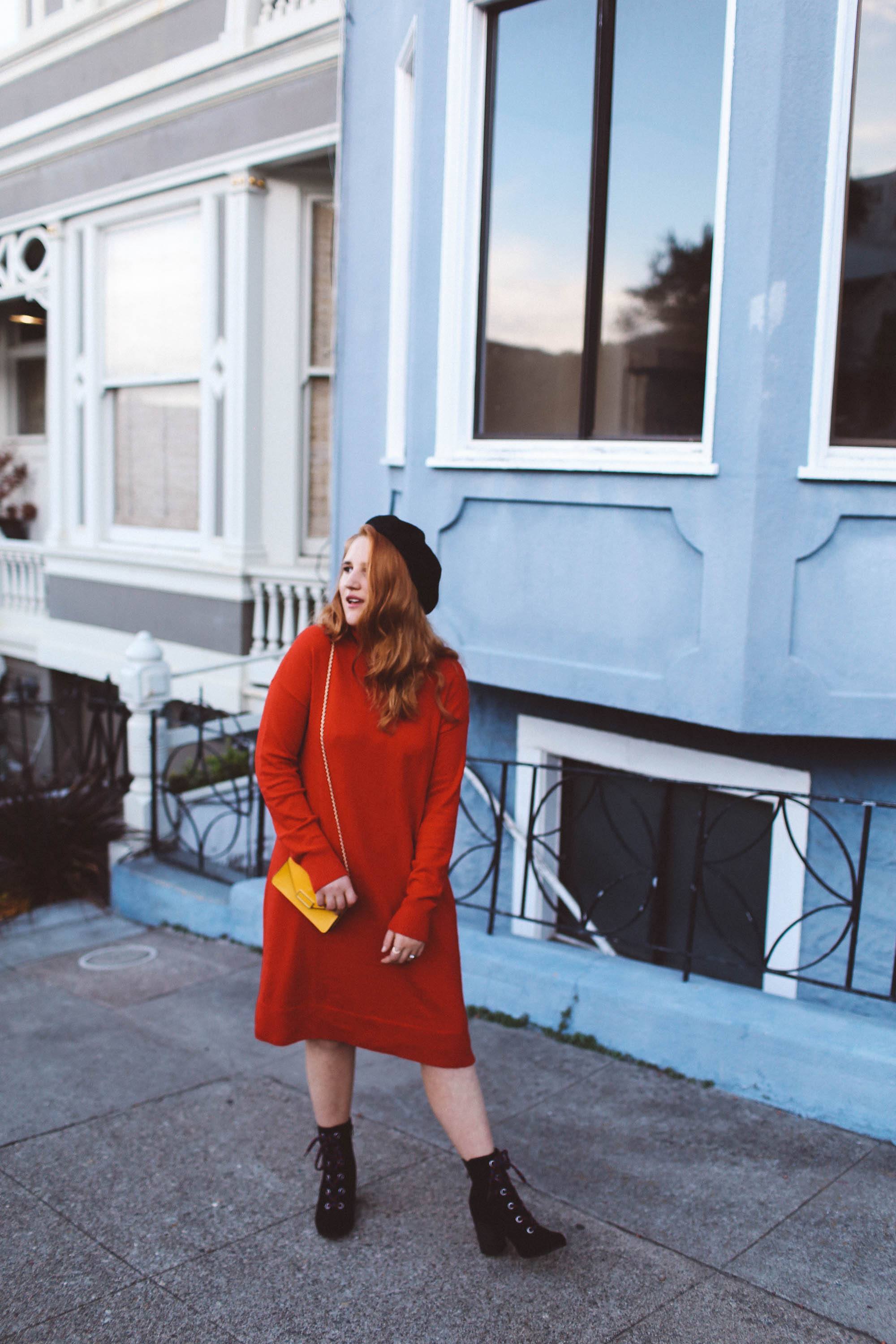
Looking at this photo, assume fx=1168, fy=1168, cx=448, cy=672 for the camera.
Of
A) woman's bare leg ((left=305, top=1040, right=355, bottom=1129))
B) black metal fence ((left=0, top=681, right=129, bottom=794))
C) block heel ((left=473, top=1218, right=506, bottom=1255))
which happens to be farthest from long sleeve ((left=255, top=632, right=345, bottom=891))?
black metal fence ((left=0, top=681, right=129, bottom=794))

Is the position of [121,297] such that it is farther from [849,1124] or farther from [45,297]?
[849,1124]

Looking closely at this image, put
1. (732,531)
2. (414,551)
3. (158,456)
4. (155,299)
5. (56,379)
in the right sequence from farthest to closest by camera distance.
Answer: (56,379) → (158,456) → (155,299) → (732,531) → (414,551)

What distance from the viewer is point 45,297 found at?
10062 millimetres

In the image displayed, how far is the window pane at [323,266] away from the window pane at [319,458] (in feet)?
0.77

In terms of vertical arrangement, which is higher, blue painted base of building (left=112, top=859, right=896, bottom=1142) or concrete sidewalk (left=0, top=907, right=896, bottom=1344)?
blue painted base of building (left=112, top=859, right=896, bottom=1142)

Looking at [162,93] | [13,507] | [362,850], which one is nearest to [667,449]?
[362,850]

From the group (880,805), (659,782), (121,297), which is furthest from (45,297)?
(880,805)

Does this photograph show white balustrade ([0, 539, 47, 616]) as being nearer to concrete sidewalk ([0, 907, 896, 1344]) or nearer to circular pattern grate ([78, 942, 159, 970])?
circular pattern grate ([78, 942, 159, 970])

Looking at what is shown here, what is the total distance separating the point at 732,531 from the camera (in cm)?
413

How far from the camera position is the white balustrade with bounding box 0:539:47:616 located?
10.5 m

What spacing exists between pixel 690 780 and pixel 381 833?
2299 mm

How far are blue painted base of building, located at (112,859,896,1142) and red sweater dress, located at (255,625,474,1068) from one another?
1355 mm

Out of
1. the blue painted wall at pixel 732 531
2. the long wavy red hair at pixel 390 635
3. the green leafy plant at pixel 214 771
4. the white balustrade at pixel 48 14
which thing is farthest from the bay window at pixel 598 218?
the white balustrade at pixel 48 14

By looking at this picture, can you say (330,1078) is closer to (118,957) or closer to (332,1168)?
(332,1168)
